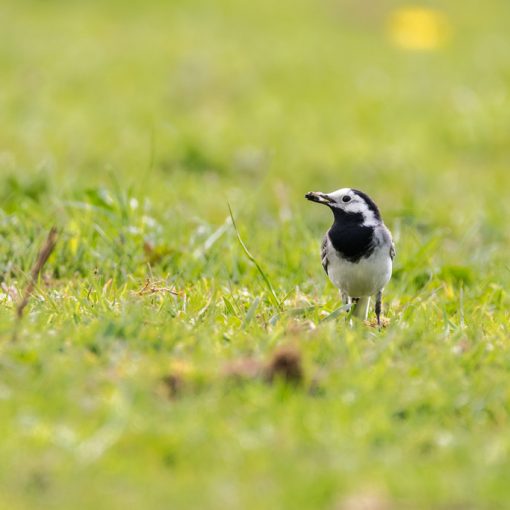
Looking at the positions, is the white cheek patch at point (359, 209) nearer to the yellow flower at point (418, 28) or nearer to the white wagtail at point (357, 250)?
the white wagtail at point (357, 250)

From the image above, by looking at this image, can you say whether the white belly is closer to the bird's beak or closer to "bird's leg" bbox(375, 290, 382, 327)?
"bird's leg" bbox(375, 290, 382, 327)

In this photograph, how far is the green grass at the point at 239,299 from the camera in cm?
368

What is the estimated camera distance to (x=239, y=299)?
5645 mm

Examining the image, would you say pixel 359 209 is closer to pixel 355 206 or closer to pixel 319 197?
pixel 355 206

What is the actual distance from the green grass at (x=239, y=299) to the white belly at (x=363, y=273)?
0.60 ft

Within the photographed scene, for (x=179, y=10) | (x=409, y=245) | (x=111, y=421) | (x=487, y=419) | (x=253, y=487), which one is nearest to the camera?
(x=253, y=487)

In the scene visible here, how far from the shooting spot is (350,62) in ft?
53.5

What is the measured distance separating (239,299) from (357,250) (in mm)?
→ 670

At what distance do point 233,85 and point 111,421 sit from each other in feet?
34.0

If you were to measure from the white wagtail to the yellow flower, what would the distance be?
1286cm

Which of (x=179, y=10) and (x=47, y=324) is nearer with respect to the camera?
(x=47, y=324)

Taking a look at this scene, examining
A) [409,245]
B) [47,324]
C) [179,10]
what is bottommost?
[179,10]

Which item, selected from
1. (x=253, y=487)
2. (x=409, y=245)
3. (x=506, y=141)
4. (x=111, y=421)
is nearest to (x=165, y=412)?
(x=111, y=421)

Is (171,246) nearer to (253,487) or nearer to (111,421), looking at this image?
(111,421)
